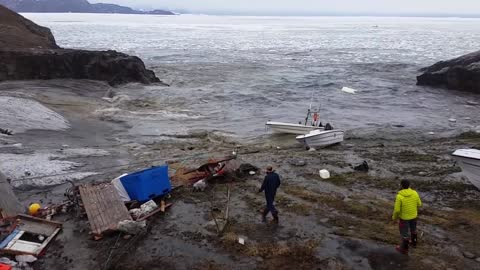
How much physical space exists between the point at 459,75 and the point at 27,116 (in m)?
37.6

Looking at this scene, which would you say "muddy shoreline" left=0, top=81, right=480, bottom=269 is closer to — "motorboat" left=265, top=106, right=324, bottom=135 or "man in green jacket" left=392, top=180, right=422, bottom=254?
"motorboat" left=265, top=106, right=324, bottom=135

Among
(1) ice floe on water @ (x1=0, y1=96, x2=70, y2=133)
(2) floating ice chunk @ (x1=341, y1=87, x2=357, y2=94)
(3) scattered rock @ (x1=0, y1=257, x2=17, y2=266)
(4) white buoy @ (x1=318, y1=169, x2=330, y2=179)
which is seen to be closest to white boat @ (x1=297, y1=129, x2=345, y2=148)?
(4) white buoy @ (x1=318, y1=169, x2=330, y2=179)

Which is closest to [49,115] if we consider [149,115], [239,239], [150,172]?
[149,115]

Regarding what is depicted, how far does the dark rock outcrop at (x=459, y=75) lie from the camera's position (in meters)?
40.9

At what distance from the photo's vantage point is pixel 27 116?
2294 cm

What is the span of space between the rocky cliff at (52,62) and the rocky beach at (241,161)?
0.54ft

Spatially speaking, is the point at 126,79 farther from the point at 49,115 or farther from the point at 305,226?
the point at 305,226

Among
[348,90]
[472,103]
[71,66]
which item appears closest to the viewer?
[472,103]

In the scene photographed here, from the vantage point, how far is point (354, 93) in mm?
41094

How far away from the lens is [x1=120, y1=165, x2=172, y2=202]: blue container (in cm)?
1357

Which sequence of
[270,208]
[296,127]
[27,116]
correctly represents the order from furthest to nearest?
[296,127], [27,116], [270,208]

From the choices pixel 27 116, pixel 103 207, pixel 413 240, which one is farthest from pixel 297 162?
pixel 27 116

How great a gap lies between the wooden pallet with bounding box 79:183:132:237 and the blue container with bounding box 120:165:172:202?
45cm

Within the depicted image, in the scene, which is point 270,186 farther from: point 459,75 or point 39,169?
point 459,75
